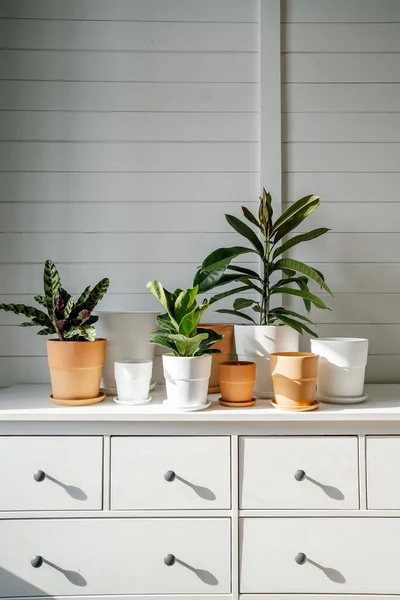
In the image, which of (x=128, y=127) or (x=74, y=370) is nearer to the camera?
(x=74, y=370)

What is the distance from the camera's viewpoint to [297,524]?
3.99 ft

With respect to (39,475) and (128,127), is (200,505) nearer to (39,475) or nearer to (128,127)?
(39,475)

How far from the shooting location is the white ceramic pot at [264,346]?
142 cm

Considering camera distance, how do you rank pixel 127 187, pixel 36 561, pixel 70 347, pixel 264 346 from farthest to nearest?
1. pixel 127 187
2. pixel 264 346
3. pixel 70 347
4. pixel 36 561

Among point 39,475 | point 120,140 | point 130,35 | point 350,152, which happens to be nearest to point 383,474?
point 39,475

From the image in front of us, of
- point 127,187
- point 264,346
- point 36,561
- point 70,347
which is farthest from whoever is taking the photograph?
point 127,187

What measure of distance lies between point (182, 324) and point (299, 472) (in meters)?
0.49

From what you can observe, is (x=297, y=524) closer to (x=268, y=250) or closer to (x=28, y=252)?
(x=268, y=250)

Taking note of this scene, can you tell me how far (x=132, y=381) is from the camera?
1323mm

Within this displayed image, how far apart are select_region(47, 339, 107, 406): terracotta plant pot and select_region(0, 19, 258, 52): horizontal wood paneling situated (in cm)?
112

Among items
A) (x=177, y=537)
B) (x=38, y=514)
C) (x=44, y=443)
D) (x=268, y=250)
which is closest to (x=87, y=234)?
(x=268, y=250)

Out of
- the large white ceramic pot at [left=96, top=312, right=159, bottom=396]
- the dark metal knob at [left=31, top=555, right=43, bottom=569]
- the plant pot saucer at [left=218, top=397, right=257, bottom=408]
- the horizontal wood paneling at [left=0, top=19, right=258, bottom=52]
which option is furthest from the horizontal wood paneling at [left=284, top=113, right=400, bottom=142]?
the dark metal knob at [left=31, top=555, right=43, bottom=569]

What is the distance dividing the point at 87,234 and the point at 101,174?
22cm

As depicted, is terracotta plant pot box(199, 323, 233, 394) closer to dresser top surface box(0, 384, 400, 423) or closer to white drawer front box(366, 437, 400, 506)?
dresser top surface box(0, 384, 400, 423)
